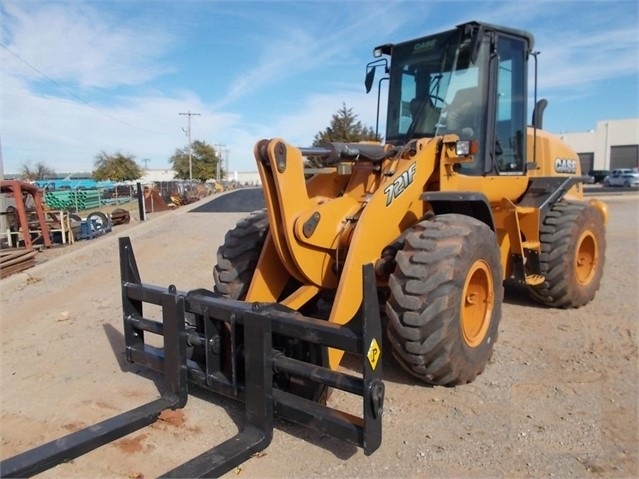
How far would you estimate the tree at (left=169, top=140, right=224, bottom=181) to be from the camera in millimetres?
74188

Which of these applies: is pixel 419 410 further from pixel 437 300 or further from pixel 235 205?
pixel 235 205

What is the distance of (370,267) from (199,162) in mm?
74555

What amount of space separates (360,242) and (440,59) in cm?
247

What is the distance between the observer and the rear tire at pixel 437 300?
12.2ft

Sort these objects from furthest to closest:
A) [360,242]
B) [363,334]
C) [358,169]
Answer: [358,169]
[360,242]
[363,334]

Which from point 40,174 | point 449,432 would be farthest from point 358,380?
point 40,174

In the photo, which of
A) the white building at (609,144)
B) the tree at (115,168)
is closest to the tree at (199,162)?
the tree at (115,168)

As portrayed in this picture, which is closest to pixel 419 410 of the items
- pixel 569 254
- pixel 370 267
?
pixel 370 267

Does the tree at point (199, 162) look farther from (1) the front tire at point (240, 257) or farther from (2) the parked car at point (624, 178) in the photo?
(1) the front tire at point (240, 257)

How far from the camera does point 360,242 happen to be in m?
4.00

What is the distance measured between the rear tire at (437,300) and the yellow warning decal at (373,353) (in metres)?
0.68

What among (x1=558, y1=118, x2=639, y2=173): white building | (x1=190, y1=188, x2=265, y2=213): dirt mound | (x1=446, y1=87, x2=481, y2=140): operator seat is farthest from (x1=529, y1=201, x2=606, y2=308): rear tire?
(x1=558, y1=118, x2=639, y2=173): white building

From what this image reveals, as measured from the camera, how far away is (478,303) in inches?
178

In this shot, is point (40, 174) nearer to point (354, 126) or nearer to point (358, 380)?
point (354, 126)
